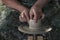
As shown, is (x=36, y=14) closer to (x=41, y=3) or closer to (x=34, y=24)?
(x=34, y=24)

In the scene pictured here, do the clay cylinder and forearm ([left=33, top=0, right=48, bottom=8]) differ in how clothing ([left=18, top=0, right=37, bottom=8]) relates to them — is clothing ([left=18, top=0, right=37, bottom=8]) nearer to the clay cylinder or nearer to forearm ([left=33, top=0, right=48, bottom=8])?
Result: forearm ([left=33, top=0, right=48, bottom=8])

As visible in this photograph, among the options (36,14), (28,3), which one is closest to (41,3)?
(28,3)

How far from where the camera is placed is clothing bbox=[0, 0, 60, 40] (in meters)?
1.19

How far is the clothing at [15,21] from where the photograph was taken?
119 cm

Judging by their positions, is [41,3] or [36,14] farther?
[41,3]

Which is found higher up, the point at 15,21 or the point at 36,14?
the point at 36,14

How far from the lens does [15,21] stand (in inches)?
48.3

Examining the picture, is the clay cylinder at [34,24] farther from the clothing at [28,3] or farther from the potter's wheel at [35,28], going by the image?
the clothing at [28,3]

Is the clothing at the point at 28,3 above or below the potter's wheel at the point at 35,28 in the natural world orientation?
above

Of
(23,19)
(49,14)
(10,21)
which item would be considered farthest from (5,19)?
(49,14)

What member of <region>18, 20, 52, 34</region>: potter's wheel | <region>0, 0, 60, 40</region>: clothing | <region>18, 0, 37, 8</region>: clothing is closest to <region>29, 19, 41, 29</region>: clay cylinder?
<region>18, 20, 52, 34</region>: potter's wheel

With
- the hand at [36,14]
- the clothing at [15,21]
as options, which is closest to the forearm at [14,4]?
the clothing at [15,21]

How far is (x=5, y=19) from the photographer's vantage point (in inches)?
49.2

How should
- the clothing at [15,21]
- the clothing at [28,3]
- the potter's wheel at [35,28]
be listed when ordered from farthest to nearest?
1. the clothing at [28,3]
2. the clothing at [15,21]
3. the potter's wheel at [35,28]
